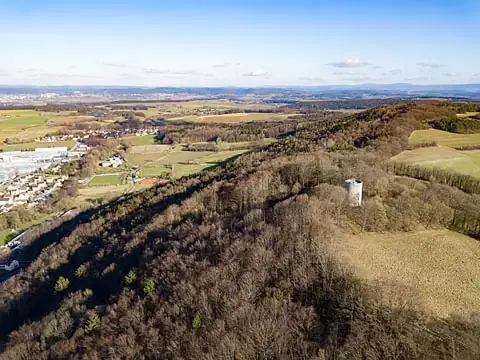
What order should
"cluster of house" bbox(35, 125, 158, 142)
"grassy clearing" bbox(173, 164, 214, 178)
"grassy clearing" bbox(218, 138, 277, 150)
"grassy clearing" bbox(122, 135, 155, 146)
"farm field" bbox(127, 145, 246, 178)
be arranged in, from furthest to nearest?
"cluster of house" bbox(35, 125, 158, 142) < "grassy clearing" bbox(122, 135, 155, 146) < "grassy clearing" bbox(218, 138, 277, 150) < "farm field" bbox(127, 145, 246, 178) < "grassy clearing" bbox(173, 164, 214, 178)

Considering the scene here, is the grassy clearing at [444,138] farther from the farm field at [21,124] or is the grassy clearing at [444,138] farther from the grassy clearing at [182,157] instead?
the farm field at [21,124]

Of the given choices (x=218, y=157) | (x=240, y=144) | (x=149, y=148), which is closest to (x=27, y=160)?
(x=149, y=148)

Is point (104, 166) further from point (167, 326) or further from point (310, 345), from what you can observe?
point (310, 345)

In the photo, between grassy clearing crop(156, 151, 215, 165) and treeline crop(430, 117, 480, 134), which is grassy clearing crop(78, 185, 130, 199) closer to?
grassy clearing crop(156, 151, 215, 165)

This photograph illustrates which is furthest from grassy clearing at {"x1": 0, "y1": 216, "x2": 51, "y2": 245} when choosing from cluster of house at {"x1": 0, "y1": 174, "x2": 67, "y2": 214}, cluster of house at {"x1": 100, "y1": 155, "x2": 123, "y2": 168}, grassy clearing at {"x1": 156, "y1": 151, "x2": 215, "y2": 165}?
grassy clearing at {"x1": 156, "y1": 151, "x2": 215, "y2": 165}

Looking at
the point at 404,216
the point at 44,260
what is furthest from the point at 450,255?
the point at 44,260

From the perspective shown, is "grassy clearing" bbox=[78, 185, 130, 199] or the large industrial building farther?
the large industrial building

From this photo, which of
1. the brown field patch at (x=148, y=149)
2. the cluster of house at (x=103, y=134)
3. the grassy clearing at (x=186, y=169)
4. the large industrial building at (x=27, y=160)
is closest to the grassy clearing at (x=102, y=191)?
the grassy clearing at (x=186, y=169)

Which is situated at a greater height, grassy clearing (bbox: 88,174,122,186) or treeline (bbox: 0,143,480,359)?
treeline (bbox: 0,143,480,359)
